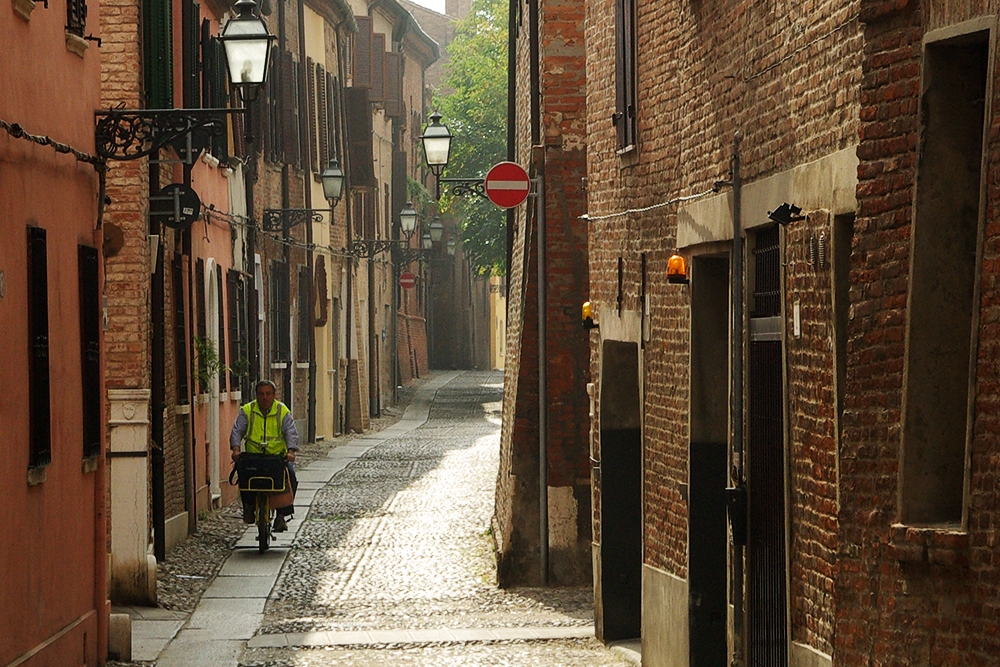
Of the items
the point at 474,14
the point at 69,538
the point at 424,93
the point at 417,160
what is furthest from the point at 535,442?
the point at 424,93

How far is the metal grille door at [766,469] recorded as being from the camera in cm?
897

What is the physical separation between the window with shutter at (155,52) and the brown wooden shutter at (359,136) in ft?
67.6

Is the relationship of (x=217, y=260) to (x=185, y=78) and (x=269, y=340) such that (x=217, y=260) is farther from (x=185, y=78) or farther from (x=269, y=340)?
(x=269, y=340)

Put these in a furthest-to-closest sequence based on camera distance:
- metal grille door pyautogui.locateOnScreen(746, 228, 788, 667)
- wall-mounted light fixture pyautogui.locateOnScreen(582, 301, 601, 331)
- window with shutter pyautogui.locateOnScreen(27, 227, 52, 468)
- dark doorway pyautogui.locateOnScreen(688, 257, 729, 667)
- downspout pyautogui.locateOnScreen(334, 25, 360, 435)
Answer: downspout pyautogui.locateOnScreen(334, 25, 360, 435)
wall-mounted light fixture pyautogui.locateOnScreen(582, 301, 601, 331)
dark doorway pyautogui.locateOnScreen(688, 257, 729, 667)
window with shutter pyautogui.locateOnScreen(27, 227, 52, 468)
metal grille door pyautogui.locateOnScreen(746, 228, 788, 667)

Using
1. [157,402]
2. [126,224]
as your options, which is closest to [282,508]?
[157,402]

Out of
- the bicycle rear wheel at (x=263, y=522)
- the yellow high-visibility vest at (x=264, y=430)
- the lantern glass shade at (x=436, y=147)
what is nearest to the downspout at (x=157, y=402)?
the bicycle rear wheel at (x=263, y=522)

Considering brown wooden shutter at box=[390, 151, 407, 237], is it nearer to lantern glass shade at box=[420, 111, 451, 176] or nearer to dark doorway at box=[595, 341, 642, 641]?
lantern glass shade at box=[420, 111, 451, 176]

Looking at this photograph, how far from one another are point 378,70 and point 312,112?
30.3 ft

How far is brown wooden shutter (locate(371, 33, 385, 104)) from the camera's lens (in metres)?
41.6

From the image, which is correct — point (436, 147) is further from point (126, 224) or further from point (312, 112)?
point (312, 112)

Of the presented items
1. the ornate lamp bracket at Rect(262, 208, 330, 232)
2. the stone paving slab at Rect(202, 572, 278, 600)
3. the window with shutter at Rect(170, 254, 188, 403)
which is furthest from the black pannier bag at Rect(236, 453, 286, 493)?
the ornate lamp bracket at Rect(262, 208, 330, 232)

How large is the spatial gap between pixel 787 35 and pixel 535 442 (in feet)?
28.1

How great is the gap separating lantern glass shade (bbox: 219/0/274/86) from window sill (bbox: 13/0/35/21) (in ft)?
8.71

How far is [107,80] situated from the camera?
15984 mm
